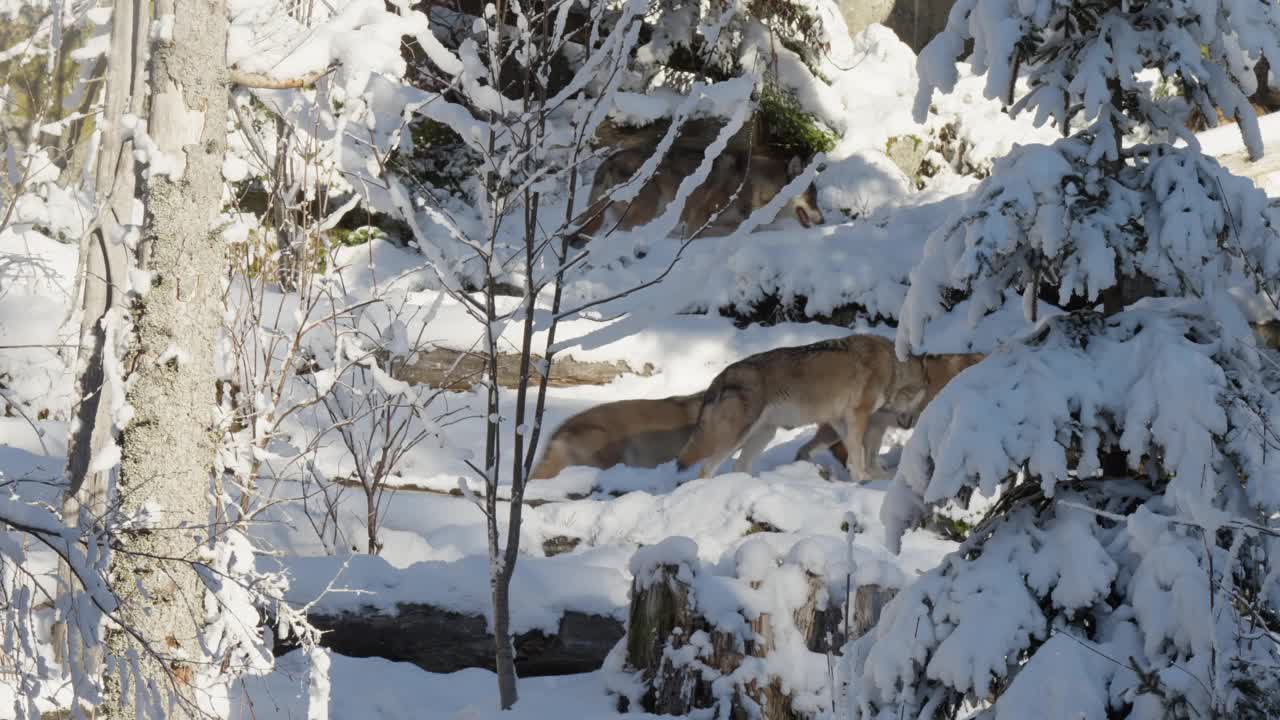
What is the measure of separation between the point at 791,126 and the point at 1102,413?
504 inches

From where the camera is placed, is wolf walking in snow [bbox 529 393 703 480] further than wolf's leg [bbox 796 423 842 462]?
No

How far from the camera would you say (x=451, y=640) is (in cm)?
605

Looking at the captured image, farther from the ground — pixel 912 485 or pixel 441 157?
pixel 441 157

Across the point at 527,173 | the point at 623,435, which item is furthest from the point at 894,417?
the point at 527,173

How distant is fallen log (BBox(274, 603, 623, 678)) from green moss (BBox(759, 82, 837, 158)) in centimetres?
1089

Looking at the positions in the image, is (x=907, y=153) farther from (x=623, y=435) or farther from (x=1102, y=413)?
(x=1102, y=413)

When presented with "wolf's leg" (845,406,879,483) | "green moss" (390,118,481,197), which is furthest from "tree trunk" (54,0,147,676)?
"green moss" (390,118,481,197)

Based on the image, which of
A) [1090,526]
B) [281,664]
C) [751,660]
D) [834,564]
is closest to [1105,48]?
[1090,526]

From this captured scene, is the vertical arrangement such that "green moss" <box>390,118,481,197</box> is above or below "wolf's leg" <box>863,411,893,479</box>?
above

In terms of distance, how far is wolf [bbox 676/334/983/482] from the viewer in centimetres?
988

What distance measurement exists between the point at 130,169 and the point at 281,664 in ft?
6.87

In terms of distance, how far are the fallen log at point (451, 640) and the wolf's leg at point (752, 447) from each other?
4236 mm

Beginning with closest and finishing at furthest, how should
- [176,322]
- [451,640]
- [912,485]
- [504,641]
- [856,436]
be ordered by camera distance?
1. [912,485]
2. [176,322]
3. [504,641]
4. [451,640]
5. [856,436]

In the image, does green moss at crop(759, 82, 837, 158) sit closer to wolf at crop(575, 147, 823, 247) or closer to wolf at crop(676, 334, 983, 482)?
wolf at crop(575, 147, 823, 247)
